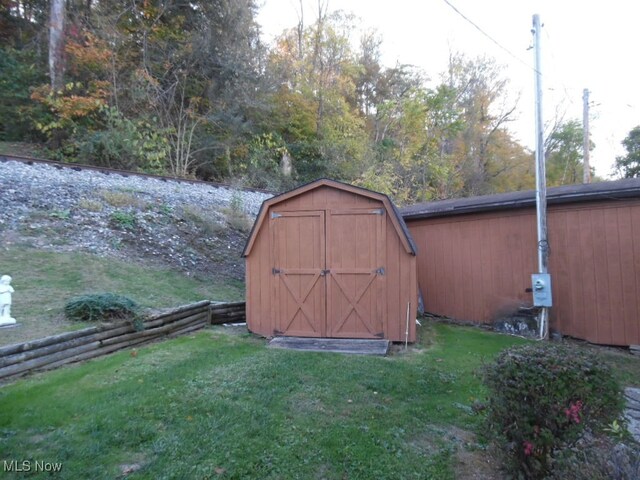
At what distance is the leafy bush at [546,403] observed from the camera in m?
2.45

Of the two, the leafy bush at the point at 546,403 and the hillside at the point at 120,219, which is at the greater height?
the hillside at the point at 120,219

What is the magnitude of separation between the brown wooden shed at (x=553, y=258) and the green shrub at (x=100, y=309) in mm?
6306

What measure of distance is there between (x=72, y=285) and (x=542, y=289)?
7.97 m

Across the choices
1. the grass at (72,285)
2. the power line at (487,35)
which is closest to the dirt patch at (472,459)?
the grass at (72,285)

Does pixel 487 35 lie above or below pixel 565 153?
below

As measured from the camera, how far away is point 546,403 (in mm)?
2479

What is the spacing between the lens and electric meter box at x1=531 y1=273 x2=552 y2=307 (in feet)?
23.5

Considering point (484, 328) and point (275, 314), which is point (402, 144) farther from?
point (275, 314)

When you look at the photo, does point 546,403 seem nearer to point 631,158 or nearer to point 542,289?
point 542,289

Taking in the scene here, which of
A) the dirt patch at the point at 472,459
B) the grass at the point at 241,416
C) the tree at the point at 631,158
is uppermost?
the tree at the point at 631,158

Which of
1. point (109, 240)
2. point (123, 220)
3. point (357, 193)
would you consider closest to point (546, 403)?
point (357, 193)

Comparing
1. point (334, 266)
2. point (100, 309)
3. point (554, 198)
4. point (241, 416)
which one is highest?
point (554, 198)

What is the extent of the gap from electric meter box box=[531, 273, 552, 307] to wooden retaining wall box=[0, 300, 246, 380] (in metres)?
5.51

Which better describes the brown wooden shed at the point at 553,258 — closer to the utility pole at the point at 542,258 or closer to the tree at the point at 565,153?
the utility pole at the point at 542,258
